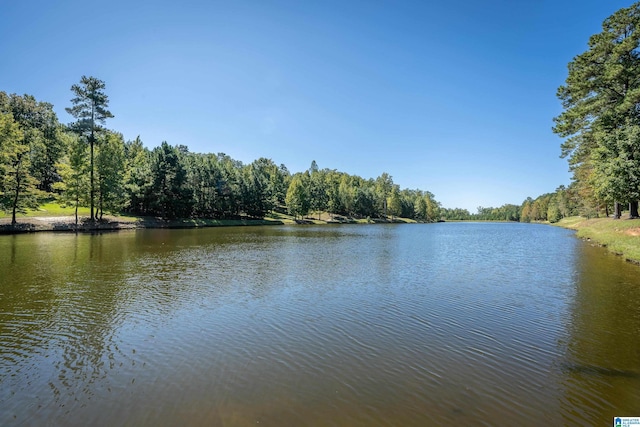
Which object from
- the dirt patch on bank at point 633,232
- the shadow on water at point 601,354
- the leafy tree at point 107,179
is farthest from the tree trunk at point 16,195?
the dirt patch on bank at point 633,232

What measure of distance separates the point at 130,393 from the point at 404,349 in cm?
713

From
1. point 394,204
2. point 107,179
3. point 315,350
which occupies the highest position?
point 107,179

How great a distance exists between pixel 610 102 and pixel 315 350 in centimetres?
4738

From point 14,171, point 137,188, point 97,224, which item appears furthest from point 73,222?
point 137,188

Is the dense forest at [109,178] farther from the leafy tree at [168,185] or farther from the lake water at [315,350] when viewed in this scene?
the lake water at [315,350]

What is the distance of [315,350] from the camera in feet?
31.7

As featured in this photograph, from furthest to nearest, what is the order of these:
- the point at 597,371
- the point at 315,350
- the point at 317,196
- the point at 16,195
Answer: the point at 317,196
the point at 16,195
the point at 315,350
the point at 597,371

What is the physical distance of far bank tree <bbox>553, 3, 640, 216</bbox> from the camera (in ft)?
104

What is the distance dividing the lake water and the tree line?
127ft

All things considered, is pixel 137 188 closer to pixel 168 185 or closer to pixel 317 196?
pixel 168 185

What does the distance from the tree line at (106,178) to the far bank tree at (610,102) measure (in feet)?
223

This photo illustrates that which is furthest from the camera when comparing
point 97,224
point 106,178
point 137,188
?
point 137,188

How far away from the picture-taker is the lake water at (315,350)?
22.0 feet

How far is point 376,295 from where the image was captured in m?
16.2
